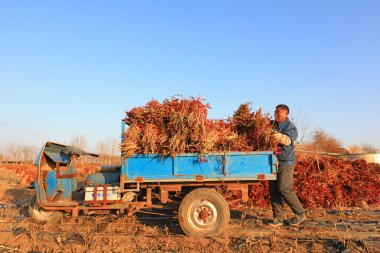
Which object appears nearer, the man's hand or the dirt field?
the dirt field

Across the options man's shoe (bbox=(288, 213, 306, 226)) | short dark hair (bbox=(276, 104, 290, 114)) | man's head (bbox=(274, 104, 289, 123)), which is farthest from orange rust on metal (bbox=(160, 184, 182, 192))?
short dark hair (bbox=(276, 104, 290, 114))

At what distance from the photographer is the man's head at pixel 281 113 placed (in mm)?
6324

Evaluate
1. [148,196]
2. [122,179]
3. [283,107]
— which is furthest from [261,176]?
[122,179]

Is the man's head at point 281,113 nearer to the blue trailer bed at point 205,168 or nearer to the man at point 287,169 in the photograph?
the man at point 287,169

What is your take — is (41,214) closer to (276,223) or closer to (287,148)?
(276,223)

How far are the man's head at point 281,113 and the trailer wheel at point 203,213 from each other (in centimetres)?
212

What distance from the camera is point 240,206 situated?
28.4ft

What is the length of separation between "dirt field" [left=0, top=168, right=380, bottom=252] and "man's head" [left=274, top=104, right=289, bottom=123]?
2223 mm

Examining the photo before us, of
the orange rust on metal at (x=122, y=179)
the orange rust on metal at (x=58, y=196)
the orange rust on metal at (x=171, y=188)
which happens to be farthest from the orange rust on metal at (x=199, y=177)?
the orange rust on metal at (x=58, y=196)

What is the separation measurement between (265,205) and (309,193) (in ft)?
4.35

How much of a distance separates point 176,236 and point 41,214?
3.50m

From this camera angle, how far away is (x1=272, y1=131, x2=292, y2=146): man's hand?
19.3 ft

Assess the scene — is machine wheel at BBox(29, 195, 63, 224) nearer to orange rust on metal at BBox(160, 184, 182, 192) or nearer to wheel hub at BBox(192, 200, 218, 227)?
orange rust on metal at BBox(160, 184, 182, 192)

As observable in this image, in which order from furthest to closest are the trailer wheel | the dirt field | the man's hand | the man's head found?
1. the man's head
2. the man's hand
3. the trailer wheel
4. the dirt field
